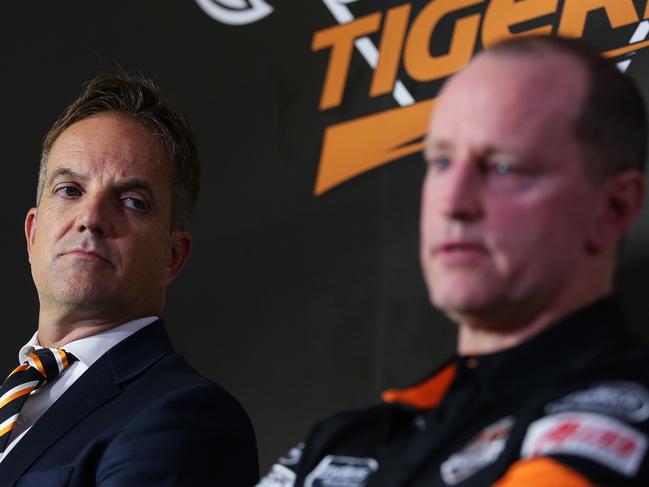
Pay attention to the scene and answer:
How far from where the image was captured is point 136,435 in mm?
1576

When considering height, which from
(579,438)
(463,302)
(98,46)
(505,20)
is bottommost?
(579,438)

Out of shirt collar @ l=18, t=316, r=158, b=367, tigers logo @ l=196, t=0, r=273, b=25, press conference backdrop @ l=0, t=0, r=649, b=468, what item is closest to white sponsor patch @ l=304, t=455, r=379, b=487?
shirt collar @ l=18, t=316, r=158, b=367

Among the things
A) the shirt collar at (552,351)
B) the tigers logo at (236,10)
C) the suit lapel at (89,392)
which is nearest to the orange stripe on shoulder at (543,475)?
the shirt collar at (552,351)

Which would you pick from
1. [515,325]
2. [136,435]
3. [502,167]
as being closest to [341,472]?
[515,325]

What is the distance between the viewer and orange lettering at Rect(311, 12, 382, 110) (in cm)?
242

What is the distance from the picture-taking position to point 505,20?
7.27 feet

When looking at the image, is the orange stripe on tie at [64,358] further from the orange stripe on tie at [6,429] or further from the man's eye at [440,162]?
the man's eye at [440,162]

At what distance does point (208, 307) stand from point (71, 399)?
90cm

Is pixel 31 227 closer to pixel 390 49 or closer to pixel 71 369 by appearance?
pixel 71 369

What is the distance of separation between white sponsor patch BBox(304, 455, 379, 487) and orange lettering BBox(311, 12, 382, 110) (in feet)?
4.85

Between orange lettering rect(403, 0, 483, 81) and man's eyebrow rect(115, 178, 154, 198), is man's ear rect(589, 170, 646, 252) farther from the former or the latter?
orange lettering rect(403, 0, 483, 81)

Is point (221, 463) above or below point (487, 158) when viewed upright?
below

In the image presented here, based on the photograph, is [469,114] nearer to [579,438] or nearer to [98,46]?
[579,438]

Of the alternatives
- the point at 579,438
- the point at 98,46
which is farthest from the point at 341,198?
the point at 579,438
